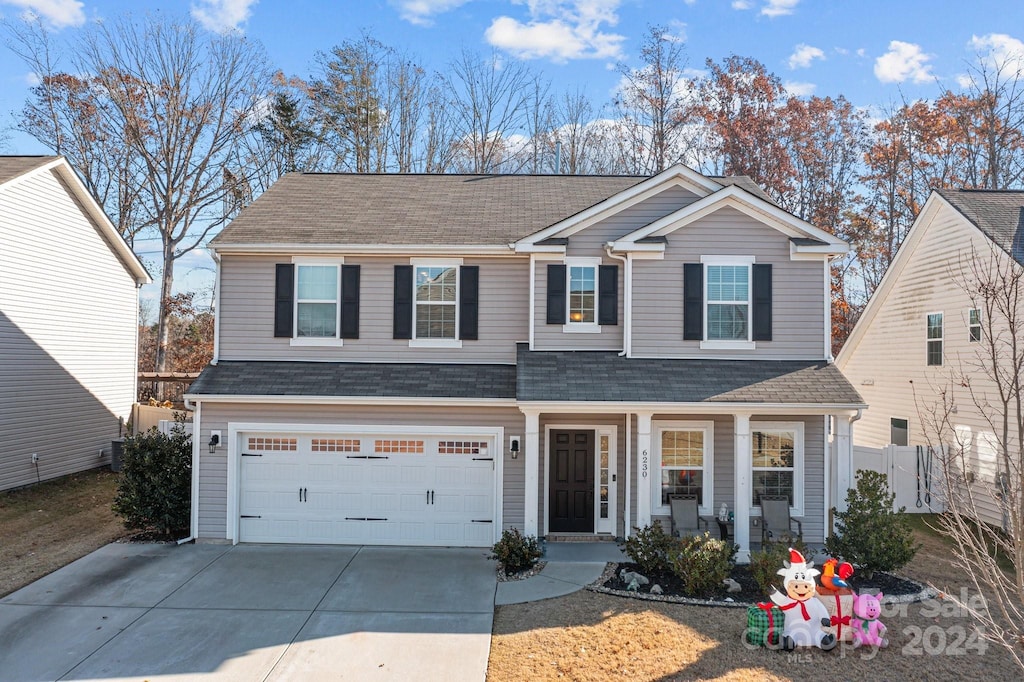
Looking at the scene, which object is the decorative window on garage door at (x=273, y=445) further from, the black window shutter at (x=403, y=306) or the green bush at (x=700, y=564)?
the green bush at (x=700, y=564)

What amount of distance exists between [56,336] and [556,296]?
13.3 m

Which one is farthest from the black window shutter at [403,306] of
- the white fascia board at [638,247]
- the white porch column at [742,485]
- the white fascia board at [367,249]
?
the white porch column at [742,485]

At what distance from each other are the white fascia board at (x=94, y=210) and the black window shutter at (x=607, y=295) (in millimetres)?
13847

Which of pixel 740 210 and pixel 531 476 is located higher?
pixel 740 210

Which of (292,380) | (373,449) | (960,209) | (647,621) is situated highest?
(960,209)

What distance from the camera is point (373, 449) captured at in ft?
38.2

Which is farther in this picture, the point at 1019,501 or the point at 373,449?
the point at 373,449

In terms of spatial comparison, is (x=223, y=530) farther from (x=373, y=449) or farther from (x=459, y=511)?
(x=459, y=511)

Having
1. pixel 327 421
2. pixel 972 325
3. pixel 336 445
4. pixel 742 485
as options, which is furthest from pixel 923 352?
pixel 327 421

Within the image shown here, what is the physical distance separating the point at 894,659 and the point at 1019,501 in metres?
2.63

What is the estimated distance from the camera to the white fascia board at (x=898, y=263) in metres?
15.2

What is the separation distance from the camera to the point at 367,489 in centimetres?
1160

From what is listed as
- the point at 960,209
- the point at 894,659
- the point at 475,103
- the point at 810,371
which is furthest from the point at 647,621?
the point at 475,103

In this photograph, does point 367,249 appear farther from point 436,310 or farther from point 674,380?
point 674,380
